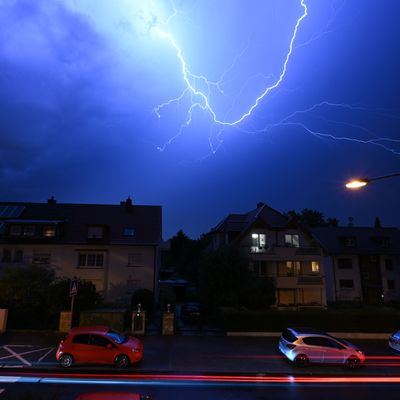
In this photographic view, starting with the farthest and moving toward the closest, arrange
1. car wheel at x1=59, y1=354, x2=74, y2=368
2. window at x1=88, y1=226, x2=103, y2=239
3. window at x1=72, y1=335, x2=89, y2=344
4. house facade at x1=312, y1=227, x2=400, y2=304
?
house facade at x1=312, y1=227, x2=400, y2=304
window at x1=88, y1=226, x2=103, y2=239
window at x1=72, y1=335, x2=89, y2=344
car wheel at x1=59, y1=354, x2=74, y2=368

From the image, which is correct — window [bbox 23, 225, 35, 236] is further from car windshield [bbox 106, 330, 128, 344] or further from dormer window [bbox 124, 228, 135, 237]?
car windshield [bbox 106, 330, 128, 344]

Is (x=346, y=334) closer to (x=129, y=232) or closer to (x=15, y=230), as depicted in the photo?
(x=129, y=232)

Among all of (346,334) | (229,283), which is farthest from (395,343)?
(229,283)

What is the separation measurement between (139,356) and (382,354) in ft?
44.2

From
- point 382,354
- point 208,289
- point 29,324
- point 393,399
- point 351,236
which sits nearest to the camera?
point 393,399

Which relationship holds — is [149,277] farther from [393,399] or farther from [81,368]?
[393,399]

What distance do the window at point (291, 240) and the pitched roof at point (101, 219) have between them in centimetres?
1326

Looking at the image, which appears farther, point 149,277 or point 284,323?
point 149,277

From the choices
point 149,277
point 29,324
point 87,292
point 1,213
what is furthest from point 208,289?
point 1,213

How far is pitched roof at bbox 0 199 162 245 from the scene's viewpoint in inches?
1358

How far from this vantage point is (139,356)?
16.5 metres

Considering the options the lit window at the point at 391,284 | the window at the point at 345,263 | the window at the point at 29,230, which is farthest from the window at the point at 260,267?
the window at the point at 29,230

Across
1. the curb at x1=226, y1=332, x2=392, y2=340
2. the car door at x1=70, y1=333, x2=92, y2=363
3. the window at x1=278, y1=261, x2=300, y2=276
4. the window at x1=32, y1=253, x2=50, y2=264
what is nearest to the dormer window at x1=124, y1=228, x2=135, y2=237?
the window at x1=32, y1=253, x2=50, y2=264

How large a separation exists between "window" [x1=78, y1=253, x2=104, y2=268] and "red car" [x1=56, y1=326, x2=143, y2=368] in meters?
18.1
